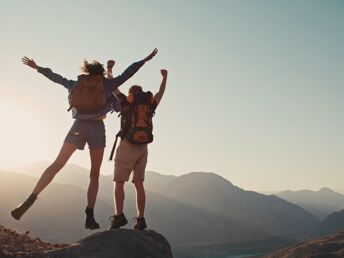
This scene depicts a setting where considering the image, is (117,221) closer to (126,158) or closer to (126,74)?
(126,158)

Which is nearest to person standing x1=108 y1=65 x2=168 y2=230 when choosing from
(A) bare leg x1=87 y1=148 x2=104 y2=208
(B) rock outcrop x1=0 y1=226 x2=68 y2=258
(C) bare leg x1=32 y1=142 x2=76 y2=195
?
(A) bare leg x1=87 y1=148 x2=104 y2=208

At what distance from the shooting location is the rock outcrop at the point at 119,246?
6.84 m

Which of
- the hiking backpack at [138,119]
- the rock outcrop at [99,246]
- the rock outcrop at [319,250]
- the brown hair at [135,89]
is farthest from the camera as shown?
the rock outcrop at [319,250]

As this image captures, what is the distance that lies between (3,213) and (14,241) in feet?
560

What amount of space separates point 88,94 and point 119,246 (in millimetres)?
2461

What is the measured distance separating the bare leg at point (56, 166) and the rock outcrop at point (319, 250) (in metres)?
115

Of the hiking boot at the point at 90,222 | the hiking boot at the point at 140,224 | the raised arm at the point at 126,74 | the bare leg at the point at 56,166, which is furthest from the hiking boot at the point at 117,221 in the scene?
the raised arm at the point at 126,74

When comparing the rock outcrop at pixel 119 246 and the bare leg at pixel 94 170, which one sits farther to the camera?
the bare leg at pixel 94 170

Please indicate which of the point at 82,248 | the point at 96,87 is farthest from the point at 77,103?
the point at 82,248

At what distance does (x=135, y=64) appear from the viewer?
27.1 ft

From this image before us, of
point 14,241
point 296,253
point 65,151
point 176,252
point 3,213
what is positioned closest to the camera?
point 65,151

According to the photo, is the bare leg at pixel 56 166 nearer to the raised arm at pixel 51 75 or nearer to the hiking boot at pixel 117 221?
the raised arm at pixel 51 75

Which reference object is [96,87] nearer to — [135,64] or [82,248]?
[135,64]

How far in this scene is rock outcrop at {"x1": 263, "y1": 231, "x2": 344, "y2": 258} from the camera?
11475cm
